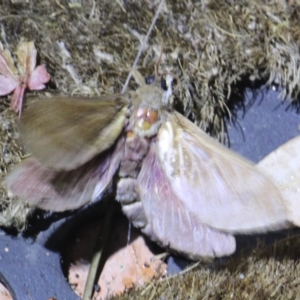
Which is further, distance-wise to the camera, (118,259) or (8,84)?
(118,259)

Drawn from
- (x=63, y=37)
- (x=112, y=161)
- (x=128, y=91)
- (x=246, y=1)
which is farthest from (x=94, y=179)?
(x=246, y=1)

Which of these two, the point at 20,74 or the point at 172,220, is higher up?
the point at 20,74

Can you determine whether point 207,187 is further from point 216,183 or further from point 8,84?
point 8,84

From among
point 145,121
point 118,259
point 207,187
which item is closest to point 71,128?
point 145,121

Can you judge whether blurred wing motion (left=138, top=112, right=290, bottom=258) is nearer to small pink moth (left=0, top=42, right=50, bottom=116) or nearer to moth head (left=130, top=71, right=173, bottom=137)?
moth head (left=130, top=71, right=173, bottom=137)

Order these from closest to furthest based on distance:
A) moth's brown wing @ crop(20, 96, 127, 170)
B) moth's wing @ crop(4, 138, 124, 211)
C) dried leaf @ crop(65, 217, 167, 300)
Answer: moth's brown wing @ crop(20, 96, 127, 170) → moth's wing @ crop(4, 138, 124, 211) → dried leaf @ crop(65, 217, 167, 300)

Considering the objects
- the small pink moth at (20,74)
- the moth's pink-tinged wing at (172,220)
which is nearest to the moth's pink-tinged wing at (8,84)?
the small pink moth at (20,74)

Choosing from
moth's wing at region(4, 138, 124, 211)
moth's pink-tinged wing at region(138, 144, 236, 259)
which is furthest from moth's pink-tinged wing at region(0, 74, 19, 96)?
moth's pink-tinged wing at region(138, 144, 236, 259)
